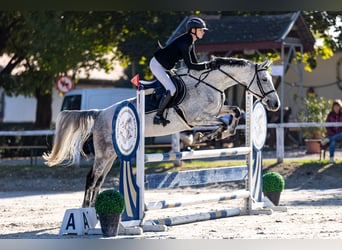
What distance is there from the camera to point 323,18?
24812 millimetres

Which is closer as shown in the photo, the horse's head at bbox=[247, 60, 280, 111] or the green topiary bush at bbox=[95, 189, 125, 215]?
the green topiary bush at bbox=[95, 189, 125, 215]

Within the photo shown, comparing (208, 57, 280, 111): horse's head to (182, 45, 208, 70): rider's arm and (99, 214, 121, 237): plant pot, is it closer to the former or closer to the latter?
(182, 45, 208, 70): rider's arm

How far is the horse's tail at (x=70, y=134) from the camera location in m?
10.7

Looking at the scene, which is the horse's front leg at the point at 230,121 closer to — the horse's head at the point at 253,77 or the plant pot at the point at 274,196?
the horse's head at the point at 253,77

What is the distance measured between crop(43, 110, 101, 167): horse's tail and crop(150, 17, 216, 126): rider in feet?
2.70

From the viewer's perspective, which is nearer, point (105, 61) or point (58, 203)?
point (58, 203)

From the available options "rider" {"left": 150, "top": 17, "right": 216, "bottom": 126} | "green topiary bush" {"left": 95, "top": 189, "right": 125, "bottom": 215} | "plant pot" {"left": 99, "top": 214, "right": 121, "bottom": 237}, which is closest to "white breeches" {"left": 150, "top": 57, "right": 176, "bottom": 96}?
"rider" {"left": 150, "top": 17, "right": 216, "bottom": 126}

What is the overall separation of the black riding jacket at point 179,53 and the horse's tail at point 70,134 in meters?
1.00

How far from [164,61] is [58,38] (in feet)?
A: 40.1

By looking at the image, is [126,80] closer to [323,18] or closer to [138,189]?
[323,18]

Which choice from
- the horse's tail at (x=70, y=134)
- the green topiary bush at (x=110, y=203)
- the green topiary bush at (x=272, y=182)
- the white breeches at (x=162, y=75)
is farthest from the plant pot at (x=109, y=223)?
the green topiary bush at (x=272, y=182)

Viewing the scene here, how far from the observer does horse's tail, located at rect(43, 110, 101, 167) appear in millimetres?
10664

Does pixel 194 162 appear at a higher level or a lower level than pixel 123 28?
lower
